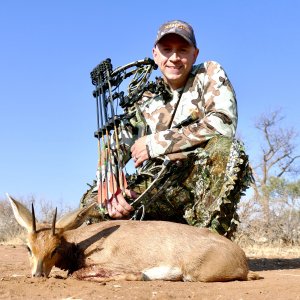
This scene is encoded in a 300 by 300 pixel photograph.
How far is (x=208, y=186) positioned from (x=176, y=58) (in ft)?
4.99

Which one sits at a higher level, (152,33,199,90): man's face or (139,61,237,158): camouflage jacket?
(152,33,199,90): man's face

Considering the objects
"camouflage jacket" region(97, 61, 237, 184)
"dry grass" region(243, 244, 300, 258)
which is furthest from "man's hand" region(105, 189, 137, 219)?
"dry grass" region(243, 244, 300, 258)

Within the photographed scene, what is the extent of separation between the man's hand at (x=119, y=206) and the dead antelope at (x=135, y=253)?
2.50 feet

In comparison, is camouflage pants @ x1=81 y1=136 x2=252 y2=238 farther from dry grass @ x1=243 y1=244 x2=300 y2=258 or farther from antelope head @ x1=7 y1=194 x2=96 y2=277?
dry grass @ x1=243 y1=244 x2=300 y2=258

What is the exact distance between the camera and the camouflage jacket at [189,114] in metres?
6.00

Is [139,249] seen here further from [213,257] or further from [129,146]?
[129,146]

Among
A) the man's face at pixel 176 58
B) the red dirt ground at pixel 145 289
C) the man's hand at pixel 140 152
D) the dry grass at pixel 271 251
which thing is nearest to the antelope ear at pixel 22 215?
the red dirt ground at pixel 145 289

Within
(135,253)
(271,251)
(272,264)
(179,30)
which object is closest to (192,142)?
(179,30)

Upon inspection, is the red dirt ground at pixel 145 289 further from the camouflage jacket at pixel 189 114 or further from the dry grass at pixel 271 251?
the dry grass at pixel 271 251

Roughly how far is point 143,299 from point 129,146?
118 inches

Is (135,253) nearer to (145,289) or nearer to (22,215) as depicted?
(145,289)

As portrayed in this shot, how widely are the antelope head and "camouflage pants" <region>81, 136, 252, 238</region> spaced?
101cm

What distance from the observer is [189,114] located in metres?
6.46

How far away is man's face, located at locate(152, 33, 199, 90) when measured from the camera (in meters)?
6.54
